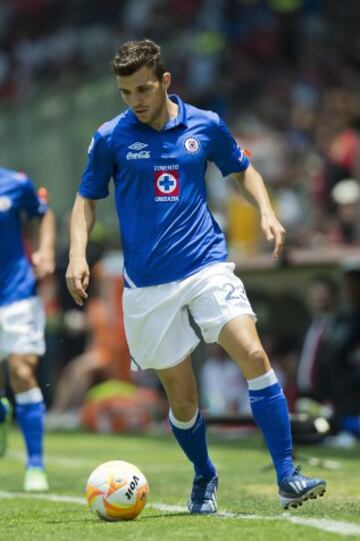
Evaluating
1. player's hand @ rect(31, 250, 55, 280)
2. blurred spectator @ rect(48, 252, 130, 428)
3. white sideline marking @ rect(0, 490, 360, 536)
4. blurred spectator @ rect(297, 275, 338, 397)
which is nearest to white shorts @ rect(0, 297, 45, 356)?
player's hand @ rect(31, 250, 55, 280)

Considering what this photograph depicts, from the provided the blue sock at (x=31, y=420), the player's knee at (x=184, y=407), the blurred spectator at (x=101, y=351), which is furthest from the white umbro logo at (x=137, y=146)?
the blurred spectator at (x=101, y=351)

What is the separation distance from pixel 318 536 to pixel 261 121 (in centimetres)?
1610

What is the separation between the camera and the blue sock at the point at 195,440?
807 centimetres

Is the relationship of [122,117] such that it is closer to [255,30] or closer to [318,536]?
[318,536]

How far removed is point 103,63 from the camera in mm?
26859

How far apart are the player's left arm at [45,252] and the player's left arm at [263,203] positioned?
2.67 metres

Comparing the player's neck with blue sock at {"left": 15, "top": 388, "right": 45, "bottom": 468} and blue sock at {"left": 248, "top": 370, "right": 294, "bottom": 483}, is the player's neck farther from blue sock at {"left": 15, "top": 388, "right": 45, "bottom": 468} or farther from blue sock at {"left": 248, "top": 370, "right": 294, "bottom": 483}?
blue sock at {"left": 15, "top": 388, "right": 45, "bottom": 468}

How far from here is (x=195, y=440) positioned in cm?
808

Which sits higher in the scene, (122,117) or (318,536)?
(122,117)

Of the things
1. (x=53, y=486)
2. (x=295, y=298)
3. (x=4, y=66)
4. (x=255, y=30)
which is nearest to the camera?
(x=53, y=486)

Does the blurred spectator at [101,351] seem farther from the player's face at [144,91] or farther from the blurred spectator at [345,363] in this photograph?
the player's face at [144,91]

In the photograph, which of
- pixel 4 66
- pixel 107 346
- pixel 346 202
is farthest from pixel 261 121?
pixel 4 66

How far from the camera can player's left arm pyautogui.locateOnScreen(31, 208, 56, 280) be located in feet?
34.9

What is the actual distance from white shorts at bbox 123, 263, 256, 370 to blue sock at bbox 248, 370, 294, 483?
0.34 meters
